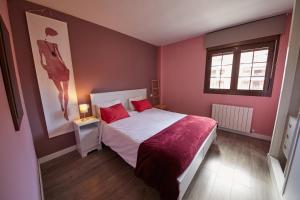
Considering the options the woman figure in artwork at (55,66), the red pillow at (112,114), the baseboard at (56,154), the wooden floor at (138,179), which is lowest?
the wooden floor at (138,179)

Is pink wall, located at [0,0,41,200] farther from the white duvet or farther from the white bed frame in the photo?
the white bed frame

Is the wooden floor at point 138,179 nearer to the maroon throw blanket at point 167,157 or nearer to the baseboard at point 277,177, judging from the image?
the baseboard at point 277,177

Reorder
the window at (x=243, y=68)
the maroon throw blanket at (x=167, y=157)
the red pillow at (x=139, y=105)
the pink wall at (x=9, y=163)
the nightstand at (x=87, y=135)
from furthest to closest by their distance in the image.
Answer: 1. the red pillow at (x=139, y=105)
2. the window at (x=243, y=68)
3. the nightstand at (x=87, y=135)
4. the maroon throw blanket at (x=167, y=157)
5. the pink wall at (x=9, y=163)

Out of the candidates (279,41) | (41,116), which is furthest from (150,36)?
(41,116)

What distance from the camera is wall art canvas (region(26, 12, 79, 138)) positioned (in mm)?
1885

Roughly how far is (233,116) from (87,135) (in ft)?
10.7

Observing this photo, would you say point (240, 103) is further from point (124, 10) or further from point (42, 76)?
point (42, 76)

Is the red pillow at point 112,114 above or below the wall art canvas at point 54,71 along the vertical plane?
below

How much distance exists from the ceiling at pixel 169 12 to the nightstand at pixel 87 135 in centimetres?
194

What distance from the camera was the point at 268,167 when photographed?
1.89 metres

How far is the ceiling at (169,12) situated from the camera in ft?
6.17

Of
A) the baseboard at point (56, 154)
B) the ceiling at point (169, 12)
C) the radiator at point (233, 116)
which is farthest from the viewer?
the radiator at point (233, 116)

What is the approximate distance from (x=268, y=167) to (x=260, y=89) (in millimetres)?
1588

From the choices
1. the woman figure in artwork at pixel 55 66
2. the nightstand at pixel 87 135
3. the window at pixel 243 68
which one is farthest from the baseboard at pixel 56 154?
the window at pixel 243 68
